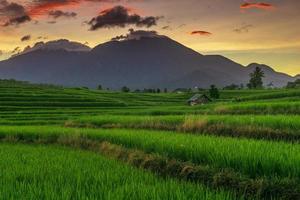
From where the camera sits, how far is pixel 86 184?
324 inches

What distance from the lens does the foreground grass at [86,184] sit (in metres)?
7.10

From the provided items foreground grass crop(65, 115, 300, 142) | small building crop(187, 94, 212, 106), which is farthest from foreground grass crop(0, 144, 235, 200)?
small building crop(187, 94, 212, 106)

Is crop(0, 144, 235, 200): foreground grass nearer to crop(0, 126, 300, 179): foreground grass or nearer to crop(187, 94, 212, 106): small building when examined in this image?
crop(0, 126, 300, 179): foreground grass

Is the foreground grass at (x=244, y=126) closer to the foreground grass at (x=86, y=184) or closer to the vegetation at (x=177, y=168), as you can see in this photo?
the vegetation at (x=177, y=168)

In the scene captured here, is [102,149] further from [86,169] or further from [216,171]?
[216,171]

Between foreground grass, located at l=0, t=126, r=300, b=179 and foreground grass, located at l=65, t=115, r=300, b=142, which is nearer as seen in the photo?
foreground grass, located at l=0, t=126, r=300, b=179

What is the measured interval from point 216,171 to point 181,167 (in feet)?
4.41

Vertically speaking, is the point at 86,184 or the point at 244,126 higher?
the point at 244,126

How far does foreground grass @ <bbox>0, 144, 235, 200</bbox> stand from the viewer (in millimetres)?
7102

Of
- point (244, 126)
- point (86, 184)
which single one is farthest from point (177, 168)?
point (244, 126)

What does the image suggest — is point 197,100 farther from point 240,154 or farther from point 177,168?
point 240,154

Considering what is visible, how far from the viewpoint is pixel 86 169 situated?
10672 millimetres

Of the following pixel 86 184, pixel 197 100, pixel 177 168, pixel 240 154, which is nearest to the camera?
pixel 86 184

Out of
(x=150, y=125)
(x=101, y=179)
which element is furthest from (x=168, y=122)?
(x=101, y=179)
